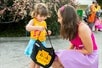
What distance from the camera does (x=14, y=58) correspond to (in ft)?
32.9

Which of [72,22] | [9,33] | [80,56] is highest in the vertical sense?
[72,22]

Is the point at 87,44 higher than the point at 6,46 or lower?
higher

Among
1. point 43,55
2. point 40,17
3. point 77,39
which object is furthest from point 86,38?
point 40,17

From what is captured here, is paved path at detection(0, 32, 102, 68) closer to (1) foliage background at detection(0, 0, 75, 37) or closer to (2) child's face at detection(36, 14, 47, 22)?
(1) foliage background at detection(0, 0, 75, 37)

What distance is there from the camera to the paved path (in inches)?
364

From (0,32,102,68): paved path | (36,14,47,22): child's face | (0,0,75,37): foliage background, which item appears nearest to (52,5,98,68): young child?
(36,14,47,22): child's face

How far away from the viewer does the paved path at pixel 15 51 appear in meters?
9.24

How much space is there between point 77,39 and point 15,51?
231 inches

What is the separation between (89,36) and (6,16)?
9299 mm

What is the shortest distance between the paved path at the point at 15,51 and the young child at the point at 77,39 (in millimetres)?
3682

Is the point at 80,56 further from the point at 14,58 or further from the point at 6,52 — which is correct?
the point at 6,52

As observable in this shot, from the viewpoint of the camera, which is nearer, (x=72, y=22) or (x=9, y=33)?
(x=72, y=22)

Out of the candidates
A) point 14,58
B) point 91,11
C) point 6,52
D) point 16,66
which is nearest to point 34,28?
point 16,66

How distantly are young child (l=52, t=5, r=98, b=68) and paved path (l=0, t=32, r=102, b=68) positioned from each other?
3.68 meters
